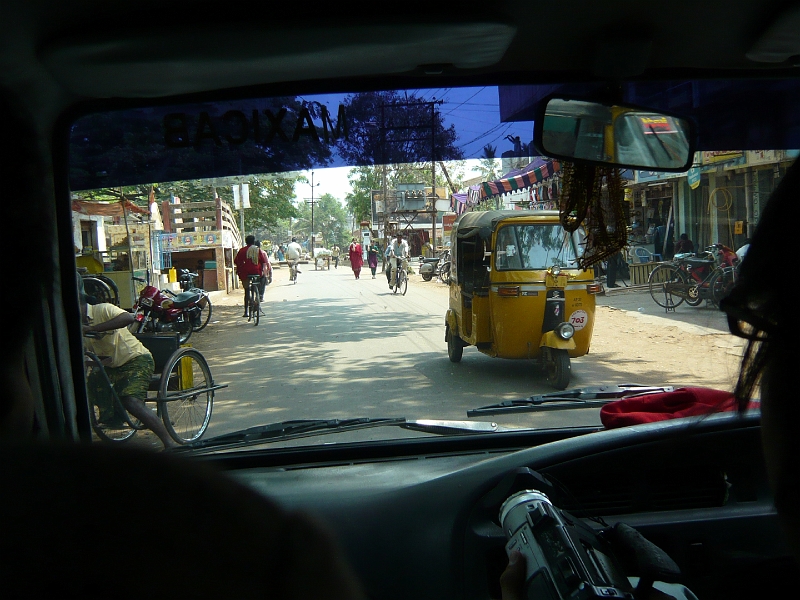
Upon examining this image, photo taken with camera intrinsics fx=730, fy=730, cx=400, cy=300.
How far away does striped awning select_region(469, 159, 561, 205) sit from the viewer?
2.75 meters

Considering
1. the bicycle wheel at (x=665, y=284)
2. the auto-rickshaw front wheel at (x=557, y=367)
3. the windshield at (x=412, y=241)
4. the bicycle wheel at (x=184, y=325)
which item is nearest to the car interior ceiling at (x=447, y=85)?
the windshield at (x=412, y=241)

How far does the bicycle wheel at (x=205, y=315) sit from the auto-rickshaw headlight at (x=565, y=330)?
116 inches

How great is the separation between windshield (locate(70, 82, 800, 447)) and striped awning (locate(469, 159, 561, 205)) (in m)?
0.02

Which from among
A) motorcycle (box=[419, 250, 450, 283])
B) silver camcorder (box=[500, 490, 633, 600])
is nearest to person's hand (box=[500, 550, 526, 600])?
silver camcorder (box=[500, 490, 633, 600])

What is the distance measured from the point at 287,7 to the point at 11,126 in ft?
3.15

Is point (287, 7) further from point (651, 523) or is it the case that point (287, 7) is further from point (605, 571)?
point (651, 523)

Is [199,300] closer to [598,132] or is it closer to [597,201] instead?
[597,201]

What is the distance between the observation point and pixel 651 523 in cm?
234

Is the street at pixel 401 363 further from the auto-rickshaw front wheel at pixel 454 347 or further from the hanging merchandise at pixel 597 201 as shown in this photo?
the hanging merchandise at pixel 597 201

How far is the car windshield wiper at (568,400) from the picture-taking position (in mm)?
3109

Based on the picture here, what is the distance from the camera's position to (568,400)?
124 inches

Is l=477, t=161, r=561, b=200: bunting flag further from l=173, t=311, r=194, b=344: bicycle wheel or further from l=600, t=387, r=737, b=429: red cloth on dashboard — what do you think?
l=173, t=311, r=194, b=344: bicycle wheel

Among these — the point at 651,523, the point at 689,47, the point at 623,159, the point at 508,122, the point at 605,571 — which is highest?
the point at 689,47

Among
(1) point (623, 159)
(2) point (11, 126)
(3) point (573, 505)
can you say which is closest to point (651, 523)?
(3) point (573, 505)
